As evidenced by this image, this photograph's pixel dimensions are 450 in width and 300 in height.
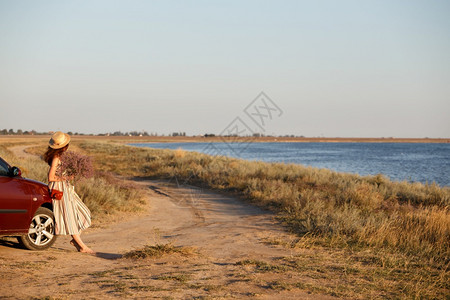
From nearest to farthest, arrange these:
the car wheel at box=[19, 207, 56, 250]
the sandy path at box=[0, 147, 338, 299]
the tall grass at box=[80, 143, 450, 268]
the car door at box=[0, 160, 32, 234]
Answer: the sandy path at box=[0, 147, 338, 299], the car door at box=[0, 160, 32, 234], the car wheel at box=[19, 207, 56, 250], the tall grass at box=[80, 143, 450, 268]

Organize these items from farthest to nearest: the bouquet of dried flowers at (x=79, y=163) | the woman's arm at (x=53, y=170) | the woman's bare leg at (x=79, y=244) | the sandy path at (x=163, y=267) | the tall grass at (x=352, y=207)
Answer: the bouquet of dried flowers at (x=79, y=163) → the tall grass at (x=352, y=207) → the woman's bare leg at (x=79, y=244) → the woman's arm at (x=53, y=170) → the sandy path at (x=163, y=267)

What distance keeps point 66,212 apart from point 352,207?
9.87m

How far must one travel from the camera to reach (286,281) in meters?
6.71

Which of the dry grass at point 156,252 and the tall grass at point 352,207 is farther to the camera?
the tall grass at point 352,207

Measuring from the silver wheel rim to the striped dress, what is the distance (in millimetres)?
304

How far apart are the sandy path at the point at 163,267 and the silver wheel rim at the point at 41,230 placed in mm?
276

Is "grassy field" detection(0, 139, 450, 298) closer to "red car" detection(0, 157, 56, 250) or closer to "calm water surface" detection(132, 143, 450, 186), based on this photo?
"red car" detection(0, 157, 56, 250)

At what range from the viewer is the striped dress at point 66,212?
819 centimetres

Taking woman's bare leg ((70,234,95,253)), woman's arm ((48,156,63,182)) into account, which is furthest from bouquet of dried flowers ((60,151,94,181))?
woman's bare leg ((70,234,95,253))

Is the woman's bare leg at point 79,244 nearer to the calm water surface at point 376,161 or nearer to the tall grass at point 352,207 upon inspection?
the tall grass at point 352,207

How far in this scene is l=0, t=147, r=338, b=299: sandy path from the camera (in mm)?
6094

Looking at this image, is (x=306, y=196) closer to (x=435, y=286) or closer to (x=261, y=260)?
(x=261, y=260)

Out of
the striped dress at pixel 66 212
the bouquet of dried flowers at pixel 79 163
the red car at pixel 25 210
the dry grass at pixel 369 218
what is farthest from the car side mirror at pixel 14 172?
the dry grass at pixel 369 218

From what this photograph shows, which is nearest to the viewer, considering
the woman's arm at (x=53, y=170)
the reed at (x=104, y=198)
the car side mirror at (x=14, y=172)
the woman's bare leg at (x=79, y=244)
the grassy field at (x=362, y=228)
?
the grassy field at (x=362, y=228)
